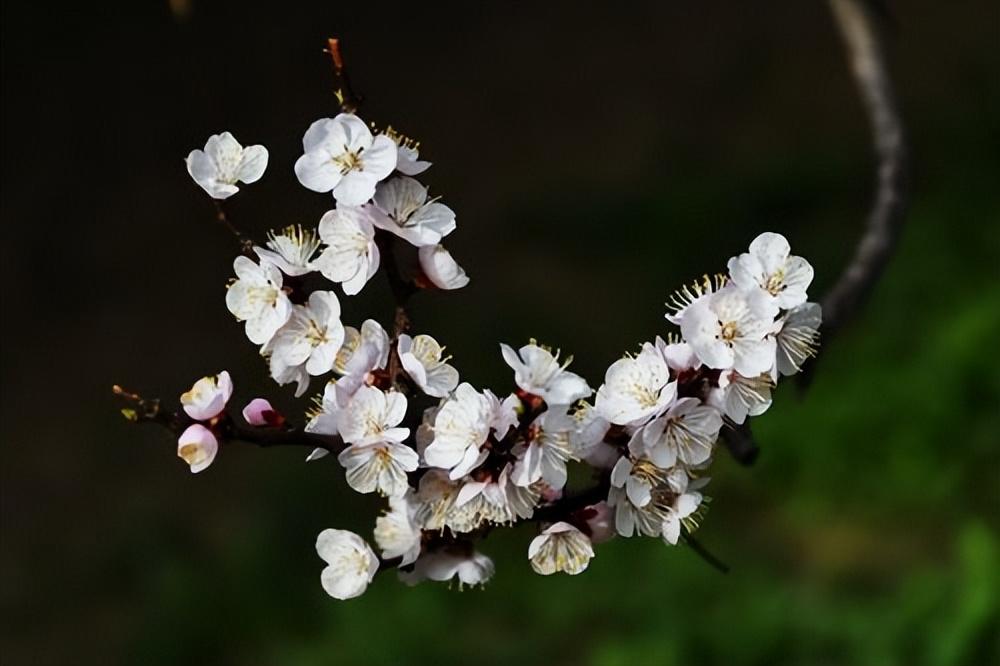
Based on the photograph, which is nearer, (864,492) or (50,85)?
(864,492)

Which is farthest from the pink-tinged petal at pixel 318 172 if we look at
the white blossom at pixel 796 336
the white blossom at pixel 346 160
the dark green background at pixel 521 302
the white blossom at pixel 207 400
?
the dark green background at pixel 521 302

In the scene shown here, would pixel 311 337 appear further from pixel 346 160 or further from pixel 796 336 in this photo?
pixel 796 336

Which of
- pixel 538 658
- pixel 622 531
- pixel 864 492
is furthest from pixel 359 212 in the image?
pixel 864 492

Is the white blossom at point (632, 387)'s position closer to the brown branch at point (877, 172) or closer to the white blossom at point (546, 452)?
the white blossom at point (546, 452)

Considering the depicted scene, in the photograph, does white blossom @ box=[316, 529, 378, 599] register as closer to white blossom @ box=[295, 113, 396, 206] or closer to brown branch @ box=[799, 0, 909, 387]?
white blossom @ box=[295, 113, 396, 206]

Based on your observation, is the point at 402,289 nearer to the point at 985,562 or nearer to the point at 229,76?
the point at 985,562

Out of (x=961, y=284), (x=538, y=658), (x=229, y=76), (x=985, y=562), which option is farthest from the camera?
(x=229, y=76)
